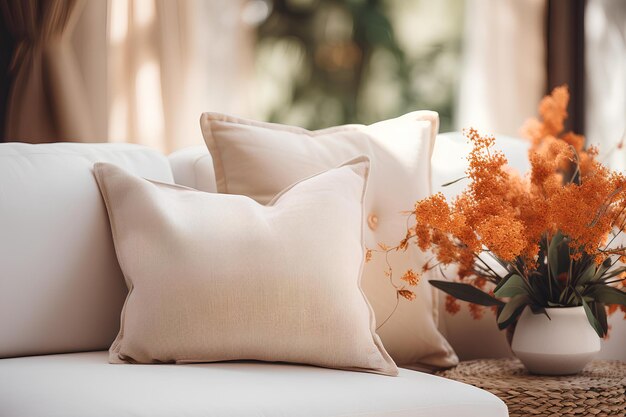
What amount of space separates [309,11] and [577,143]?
55.6 inches

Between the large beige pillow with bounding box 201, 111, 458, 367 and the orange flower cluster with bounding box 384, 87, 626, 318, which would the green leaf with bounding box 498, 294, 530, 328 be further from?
the large beige pillow with bounding box 201, 111, 458, 367

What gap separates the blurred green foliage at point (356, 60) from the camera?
3.11m

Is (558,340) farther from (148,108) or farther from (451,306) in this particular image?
(148,108)

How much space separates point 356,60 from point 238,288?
81.3 inches

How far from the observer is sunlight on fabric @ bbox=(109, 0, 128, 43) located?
8.85ft

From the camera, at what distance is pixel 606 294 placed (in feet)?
5.28

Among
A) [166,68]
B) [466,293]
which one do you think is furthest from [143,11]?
[466,293]

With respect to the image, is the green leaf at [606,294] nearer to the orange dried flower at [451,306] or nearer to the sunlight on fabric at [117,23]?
the orange dried flower at [451,306]

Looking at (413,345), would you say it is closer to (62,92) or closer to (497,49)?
(62,92)

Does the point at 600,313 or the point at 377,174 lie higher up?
the point at 377,174

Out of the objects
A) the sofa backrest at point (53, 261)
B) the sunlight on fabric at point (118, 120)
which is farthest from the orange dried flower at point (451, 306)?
the sunlight on fabric at point (118, 120)

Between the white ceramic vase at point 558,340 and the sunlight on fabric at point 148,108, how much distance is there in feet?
4.95

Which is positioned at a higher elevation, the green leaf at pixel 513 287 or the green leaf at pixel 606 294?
the green leaf at pixel 513 287

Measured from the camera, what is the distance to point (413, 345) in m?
1.69
